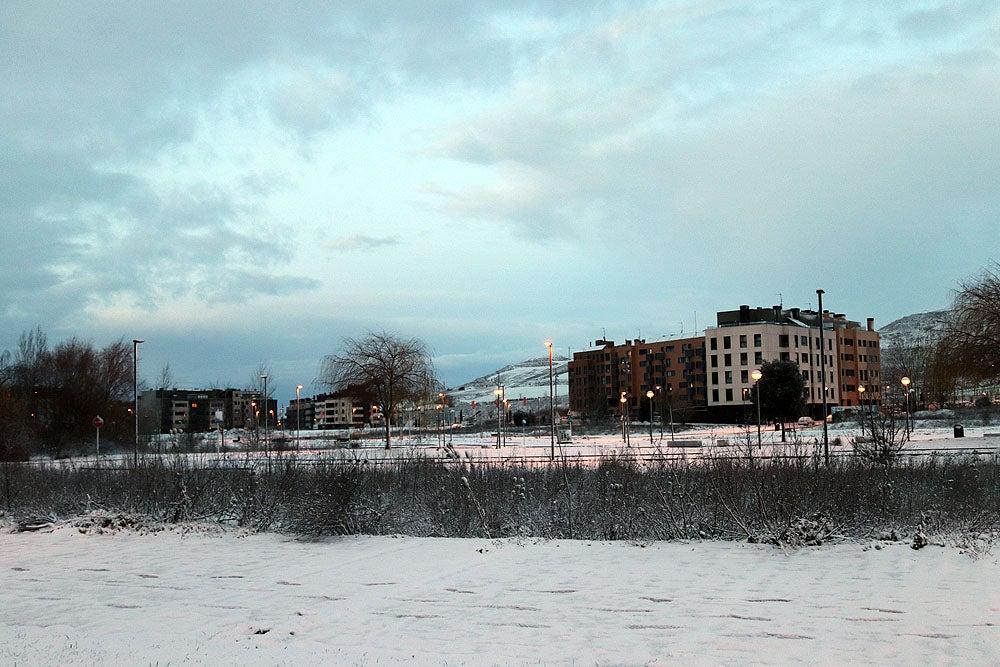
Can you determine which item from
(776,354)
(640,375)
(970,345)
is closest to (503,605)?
(970,345)

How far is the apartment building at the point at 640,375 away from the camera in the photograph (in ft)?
401

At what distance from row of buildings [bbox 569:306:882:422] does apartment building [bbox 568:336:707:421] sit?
0.15 m

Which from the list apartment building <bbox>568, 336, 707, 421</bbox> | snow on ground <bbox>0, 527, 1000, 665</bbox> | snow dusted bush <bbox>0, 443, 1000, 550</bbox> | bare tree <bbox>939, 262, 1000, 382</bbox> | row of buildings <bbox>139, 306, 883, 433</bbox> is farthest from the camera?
apartment building <bbox>568, 336, 707, 421</bbox>

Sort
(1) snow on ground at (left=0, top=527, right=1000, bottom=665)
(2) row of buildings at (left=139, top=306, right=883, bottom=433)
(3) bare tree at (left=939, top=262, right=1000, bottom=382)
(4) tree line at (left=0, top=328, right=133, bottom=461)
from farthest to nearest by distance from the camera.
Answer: (2) row of buildings at (left=139, top=306, right=883, bottom=433) → (4) tree line at (left=0, top=328, right=133, bottom=461) → (3) bare tree at (left=939, top=262, right=1000, bottom=382) → (1) snow on ground at (left=0, top=527, right=1000, bottom=665)

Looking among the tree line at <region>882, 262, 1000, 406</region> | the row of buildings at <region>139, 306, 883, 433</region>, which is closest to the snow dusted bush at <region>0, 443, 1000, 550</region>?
the tree line at <region>882, 262, 1000, 406</region>

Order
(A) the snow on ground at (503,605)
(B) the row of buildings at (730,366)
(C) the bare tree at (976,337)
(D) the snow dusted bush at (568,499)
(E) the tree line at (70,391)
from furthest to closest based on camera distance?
(B) the row of buildings at (730,366) → (E) the tree line at (70,391) → (C) the bare tree at (976,337) → (D) the snow dusted bush at (568,499) → (A) the snow on ground at (503,605)

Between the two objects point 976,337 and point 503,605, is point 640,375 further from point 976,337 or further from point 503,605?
point 503,605

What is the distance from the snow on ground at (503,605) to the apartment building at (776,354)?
93.7m

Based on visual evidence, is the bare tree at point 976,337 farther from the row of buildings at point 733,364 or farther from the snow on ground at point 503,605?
the row of buildings at point 733,364

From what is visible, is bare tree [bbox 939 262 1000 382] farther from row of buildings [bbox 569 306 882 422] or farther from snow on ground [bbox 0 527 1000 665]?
row of buildings [bbox 569 306 882 422]

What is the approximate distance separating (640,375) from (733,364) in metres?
25.1

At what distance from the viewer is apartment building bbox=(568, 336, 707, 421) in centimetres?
12231

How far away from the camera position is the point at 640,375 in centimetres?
13475

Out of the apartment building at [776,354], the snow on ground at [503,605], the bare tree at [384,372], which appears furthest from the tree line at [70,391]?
the apartment building at [776,354]
